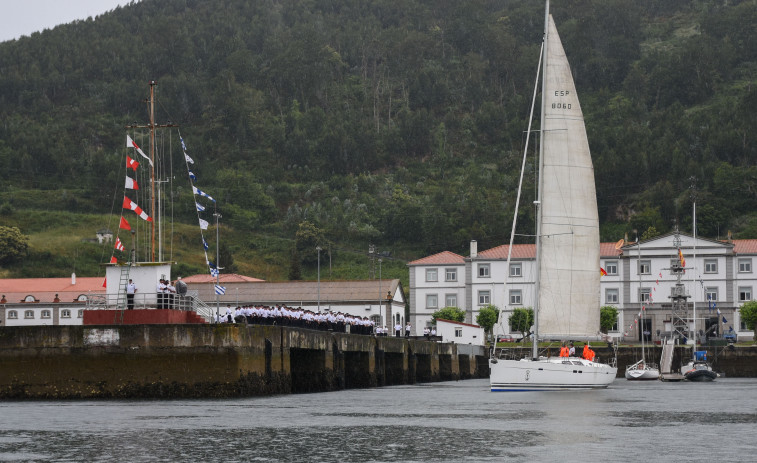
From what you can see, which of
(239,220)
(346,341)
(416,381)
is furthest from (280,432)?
(239,220)

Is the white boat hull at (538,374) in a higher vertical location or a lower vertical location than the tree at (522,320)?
lower

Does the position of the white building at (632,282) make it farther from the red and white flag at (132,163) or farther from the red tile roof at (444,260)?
the red and white flag at (132,163)

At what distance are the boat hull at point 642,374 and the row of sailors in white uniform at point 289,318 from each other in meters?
30.3

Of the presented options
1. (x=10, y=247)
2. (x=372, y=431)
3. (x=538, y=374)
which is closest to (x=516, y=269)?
(x=538, y=374)

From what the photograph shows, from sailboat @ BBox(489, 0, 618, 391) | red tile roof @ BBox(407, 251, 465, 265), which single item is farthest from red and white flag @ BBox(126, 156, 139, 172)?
red tile roof @ BBox(407, 251, 465, 265)

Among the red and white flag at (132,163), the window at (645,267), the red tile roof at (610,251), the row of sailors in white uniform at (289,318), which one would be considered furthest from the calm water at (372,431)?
the red tile roof at (610,251)

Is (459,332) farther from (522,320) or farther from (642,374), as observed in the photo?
(642,374)

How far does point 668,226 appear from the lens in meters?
175

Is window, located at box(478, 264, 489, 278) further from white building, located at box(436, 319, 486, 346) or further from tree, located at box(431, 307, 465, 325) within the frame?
white building, located at box(436, 319, 486, 346)

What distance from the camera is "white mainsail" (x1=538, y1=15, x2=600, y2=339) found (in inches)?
2366

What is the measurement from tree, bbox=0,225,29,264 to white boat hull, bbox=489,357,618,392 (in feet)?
393

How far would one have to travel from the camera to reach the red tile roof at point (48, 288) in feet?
389

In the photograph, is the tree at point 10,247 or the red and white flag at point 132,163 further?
the tree at point 10,247

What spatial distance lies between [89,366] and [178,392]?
3.58 m
